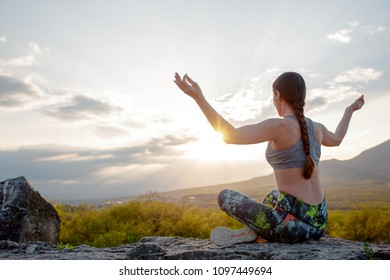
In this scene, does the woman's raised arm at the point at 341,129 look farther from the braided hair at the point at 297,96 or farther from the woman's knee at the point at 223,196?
the woman's knee at the point at 223,196

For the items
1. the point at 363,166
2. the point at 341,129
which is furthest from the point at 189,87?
the point at 363,166

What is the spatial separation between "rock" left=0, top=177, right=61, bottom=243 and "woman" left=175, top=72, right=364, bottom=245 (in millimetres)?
3977

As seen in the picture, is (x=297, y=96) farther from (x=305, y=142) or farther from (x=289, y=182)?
(x=289, y=182)

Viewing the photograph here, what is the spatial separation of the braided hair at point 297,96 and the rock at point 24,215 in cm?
506

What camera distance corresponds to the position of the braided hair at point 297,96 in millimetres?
4852

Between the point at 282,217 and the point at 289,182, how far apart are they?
394mm

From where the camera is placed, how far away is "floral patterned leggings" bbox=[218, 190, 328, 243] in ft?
16.2

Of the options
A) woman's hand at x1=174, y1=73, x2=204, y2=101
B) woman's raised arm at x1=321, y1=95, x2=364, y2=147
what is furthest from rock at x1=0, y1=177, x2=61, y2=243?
woman's raised arm at x1=321, y1=95, x2=364, y2=147

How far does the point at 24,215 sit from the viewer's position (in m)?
7.73

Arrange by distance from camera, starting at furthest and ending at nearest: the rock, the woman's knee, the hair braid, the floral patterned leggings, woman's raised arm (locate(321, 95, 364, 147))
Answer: the rock, woman's raised arm (locate(321, 95, 364, 147)), the woman's knee, the floral patterned leggings, the hair braid

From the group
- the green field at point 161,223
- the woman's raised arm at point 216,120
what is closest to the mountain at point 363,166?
the green field at point 161,223

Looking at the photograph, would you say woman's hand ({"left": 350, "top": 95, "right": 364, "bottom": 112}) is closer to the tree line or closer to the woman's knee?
the woman's knee

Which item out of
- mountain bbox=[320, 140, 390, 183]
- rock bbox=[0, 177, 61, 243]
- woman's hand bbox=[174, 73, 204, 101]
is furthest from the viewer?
mountain bbox=[320, 140, 390, 183]

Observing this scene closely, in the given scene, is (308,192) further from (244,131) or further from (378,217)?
(378,217)
